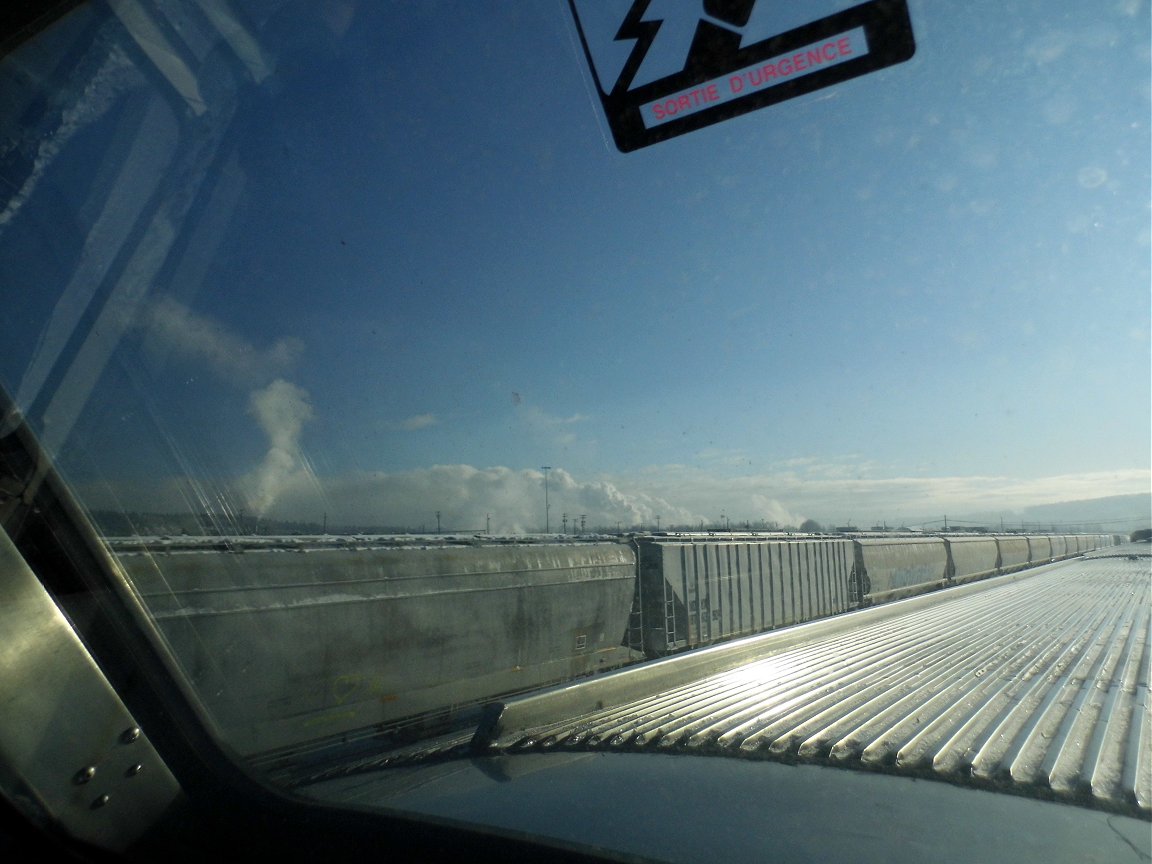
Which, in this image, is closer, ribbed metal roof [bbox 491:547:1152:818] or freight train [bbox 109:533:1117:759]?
ribbed metal roof [bbox 491:547:1152:818]

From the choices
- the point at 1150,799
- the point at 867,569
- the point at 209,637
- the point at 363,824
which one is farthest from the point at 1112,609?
the point at 867,569

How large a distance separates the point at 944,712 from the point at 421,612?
275 inches

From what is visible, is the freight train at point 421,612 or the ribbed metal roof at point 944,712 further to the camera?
the freight train at point 421,612

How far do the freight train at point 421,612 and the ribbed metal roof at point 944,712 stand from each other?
1731 mm

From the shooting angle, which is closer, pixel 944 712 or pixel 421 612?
pixel 944 712

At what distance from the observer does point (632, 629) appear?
14.6m

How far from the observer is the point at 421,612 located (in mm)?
9867

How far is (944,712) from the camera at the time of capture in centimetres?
389

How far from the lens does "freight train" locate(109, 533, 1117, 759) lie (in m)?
5.39

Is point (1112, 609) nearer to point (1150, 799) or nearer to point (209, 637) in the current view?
point (1150, 799)

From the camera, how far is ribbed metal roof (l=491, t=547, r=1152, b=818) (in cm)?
309

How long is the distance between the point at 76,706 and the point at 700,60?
326 centimetres

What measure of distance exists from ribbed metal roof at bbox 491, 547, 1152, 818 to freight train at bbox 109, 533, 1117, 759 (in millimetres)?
1731

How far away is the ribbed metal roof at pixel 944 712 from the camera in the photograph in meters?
3.09
